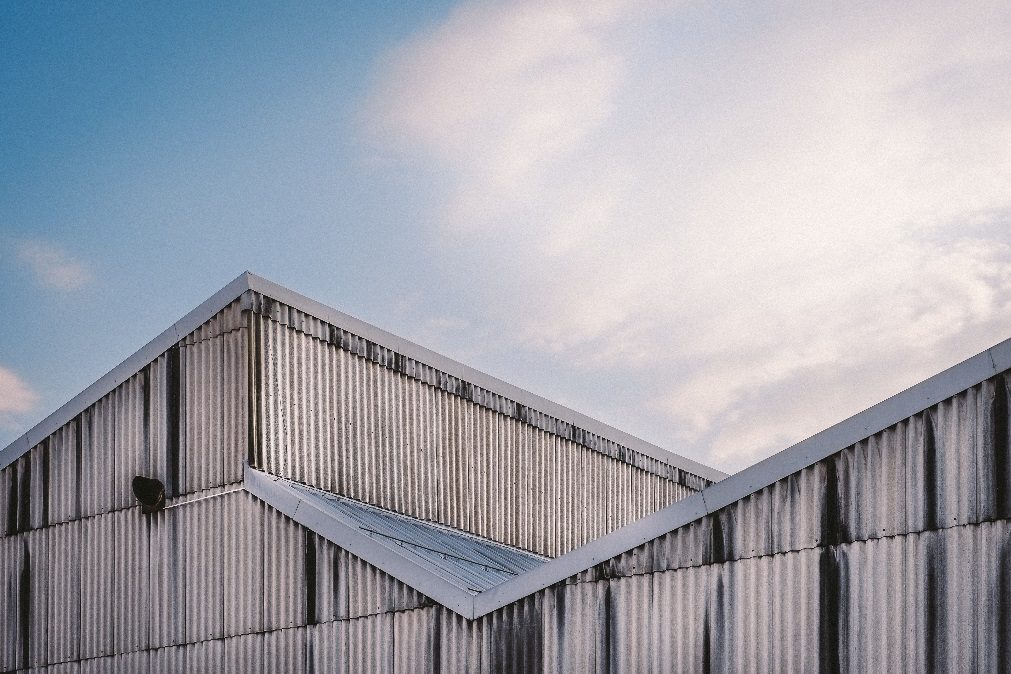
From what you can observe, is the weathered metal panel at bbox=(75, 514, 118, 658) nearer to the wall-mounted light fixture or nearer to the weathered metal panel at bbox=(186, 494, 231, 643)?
the wall-mounted light fixture

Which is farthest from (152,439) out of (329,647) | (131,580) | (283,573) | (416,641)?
(416,641)

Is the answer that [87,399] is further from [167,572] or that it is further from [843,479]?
[843,479]

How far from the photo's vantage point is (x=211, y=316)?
26.2m

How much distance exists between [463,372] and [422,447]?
8.59ft

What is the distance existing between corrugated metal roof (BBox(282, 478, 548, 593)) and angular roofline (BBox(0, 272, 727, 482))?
4.01 m

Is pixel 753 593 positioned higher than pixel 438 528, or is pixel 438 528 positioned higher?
pixel 438 528

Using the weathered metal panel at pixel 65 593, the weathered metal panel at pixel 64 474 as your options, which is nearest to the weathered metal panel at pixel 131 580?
the weathered metal panel at pixel 65 593

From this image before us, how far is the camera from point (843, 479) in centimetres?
1658

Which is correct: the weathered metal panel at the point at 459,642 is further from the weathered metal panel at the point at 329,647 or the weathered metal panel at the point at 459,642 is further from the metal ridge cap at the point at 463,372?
the metal ridge cap at the point at 463,372

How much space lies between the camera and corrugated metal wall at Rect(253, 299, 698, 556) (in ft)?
85.8

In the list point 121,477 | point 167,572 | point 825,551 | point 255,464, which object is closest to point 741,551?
point 825,551

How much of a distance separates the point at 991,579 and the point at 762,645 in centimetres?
340

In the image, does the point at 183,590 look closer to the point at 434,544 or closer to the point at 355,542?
the point at 355,542

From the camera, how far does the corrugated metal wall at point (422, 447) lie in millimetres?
26141
